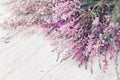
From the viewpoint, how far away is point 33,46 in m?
2.99

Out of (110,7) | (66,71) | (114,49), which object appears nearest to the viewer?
(114,49)

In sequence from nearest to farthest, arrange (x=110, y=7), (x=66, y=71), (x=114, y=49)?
(x=114, y=49) < (x=66, y=71) < (x=110, y=7)

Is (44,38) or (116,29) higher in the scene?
(116,29)

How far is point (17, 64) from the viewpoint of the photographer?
280 centimetres

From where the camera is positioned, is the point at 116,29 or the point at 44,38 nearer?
the point at 116,29

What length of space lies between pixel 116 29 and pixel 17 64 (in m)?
0.97

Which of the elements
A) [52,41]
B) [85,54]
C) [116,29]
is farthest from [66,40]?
[116,29]

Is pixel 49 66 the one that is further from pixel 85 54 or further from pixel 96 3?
pixel 96 3

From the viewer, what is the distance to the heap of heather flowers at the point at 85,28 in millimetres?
2479

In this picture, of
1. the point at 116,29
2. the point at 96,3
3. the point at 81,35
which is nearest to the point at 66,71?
the point at 81,35

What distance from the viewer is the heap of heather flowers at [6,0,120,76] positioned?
2.48 m

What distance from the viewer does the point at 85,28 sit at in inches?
106

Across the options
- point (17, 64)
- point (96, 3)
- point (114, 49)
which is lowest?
point (17, 64)

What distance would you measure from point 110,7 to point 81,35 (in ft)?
1.30
